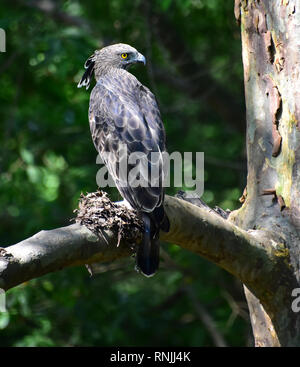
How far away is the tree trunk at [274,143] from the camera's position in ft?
12.6

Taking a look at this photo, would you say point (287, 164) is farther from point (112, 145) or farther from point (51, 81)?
point (51, 81)

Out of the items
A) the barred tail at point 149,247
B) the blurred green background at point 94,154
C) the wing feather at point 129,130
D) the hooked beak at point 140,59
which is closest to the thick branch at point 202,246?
the barred tail at point 149,247

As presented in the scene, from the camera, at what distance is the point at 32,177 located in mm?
7301

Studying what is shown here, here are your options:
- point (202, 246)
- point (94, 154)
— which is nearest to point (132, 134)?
point (202, 246)

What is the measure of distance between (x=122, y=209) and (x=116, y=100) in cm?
133

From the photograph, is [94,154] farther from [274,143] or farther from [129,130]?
[274,143]

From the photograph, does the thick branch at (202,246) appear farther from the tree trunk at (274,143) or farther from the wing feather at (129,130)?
the wing feather at (129,130)

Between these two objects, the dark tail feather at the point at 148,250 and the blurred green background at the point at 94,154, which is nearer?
the dark tail feather at the point at 148,250

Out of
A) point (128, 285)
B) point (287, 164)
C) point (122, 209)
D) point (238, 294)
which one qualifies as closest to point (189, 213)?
point (122, 209)

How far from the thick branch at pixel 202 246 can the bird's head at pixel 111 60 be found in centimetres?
207

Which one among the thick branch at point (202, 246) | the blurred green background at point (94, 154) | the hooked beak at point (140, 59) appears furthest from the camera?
the blurred green background at point (94, 154)

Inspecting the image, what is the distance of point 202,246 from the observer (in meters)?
3.62

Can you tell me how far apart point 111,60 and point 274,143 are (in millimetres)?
1901

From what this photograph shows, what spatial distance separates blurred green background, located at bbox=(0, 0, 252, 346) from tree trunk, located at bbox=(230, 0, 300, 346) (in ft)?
8.26
